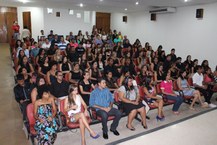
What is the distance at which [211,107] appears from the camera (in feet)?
18.1

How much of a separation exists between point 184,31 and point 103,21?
7430 millimetres

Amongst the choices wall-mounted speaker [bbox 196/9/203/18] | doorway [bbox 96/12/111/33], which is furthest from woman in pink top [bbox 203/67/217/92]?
doorway [bbox 96/12/111/33]

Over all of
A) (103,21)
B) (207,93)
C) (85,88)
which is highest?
(103,21)

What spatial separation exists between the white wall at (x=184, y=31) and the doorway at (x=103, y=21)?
330cm

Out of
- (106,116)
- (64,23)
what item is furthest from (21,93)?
(64,23)

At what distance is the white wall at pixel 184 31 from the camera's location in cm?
831

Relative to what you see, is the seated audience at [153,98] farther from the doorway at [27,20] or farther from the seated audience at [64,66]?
the doorway at [27,20]

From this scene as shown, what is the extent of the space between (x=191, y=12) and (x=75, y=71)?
20.4ft

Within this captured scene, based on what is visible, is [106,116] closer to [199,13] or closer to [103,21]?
[199,13]

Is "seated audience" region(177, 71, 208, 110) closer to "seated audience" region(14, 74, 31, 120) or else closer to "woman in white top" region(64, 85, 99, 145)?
"woman in white top" region(64, 85, 99, 145)

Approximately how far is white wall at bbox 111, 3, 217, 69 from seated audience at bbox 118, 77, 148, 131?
5.48 metres

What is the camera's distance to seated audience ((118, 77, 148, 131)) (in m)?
4.10

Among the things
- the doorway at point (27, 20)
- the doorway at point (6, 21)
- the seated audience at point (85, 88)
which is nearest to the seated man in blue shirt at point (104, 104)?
the seated audience at point (85, 88)

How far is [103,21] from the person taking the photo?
15484mm
